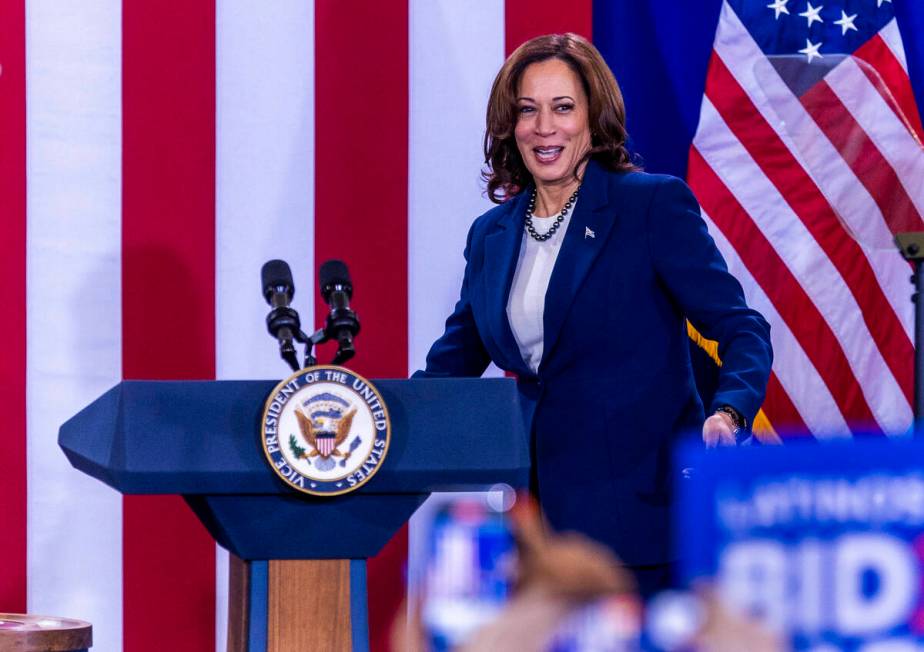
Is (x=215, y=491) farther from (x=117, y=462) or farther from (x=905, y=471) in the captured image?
(x=905, y=471)

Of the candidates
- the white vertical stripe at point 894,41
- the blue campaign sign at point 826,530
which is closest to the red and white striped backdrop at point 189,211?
the white vertical stripe at point 894,41

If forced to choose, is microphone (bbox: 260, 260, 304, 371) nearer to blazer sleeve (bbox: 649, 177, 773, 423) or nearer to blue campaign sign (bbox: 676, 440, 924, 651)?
blazer sleeve (bbox: 649, 177, 773, 423)

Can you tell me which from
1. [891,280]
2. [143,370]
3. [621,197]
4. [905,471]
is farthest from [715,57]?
[905,471]

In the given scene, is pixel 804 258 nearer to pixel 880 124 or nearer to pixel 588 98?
pixel 880 124

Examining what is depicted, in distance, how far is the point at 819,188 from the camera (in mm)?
2693

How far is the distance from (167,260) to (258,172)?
25cm

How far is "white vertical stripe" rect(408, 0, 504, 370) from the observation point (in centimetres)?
273

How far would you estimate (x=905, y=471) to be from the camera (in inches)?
18.0

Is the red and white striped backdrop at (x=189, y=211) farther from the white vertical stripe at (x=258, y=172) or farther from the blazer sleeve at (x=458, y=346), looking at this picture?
→ the blazer sleeve at (x=458, y=346)

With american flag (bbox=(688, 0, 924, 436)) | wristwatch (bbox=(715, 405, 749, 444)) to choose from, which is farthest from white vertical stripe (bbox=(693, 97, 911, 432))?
wristwatch (bbox=(715, 405, 749, 444))

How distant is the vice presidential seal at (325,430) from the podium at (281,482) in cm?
3

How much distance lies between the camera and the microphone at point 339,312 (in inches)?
61.4

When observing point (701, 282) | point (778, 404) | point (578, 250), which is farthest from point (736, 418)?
point (778, 404)
